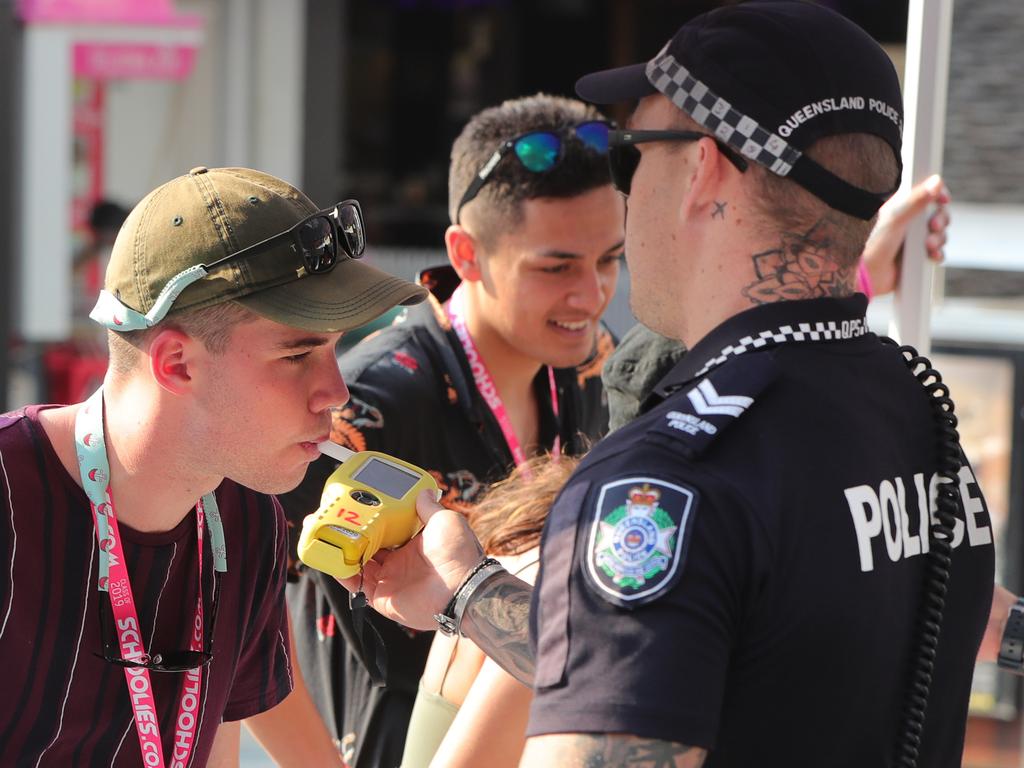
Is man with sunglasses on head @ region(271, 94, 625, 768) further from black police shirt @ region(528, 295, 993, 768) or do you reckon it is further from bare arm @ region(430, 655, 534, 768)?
black police shirt @ region(528, 295, 993, 768)

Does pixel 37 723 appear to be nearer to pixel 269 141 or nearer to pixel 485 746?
pixel 485 746

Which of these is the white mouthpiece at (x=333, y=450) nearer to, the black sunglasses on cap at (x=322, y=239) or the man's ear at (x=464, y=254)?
the black sunglasses on cap at (x=322, y=239)

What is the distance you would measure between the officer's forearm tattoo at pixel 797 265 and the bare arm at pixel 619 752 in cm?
56

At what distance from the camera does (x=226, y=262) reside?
6.47 feet

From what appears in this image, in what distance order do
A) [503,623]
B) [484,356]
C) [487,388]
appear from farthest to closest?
[484,356] → [487,388] → [503,623]

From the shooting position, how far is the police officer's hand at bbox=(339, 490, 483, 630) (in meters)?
1.88

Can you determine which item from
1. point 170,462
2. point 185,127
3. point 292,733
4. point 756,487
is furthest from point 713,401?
point 185,127

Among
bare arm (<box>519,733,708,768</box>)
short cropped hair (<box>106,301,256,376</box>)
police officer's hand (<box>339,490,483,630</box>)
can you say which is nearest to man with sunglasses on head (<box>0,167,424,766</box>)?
short cropped hair (<box>106,301,256,376</box>)

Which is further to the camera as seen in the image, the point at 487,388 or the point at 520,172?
the point at 520,172

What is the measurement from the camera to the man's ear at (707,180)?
163 cm

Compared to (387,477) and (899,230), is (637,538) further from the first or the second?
(899,230)

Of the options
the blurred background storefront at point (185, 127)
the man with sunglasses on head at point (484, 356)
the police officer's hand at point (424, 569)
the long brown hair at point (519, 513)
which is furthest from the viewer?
the blurred background storefront at point (185, 127)

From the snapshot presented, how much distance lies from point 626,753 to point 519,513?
103 centimetres

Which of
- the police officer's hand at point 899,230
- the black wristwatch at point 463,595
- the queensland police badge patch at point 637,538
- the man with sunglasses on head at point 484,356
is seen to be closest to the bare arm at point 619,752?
the queensland police badge patch at point 637,538
